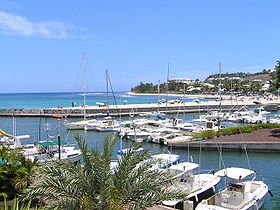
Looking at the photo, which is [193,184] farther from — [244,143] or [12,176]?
[244,143]

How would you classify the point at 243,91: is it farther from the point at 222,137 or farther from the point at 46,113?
the point at 222,137

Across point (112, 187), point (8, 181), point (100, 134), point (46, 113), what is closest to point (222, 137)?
point (100, 134)

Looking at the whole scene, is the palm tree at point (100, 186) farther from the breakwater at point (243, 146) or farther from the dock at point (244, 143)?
the breakwater at point (243, 146)

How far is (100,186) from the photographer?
30.4ft

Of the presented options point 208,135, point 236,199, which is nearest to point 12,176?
point 236,199

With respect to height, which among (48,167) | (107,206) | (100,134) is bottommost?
(100,134)

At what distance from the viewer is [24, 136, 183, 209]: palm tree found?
929 centimetres

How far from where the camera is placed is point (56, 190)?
966 centimetres

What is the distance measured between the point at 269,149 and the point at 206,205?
21.0 metres

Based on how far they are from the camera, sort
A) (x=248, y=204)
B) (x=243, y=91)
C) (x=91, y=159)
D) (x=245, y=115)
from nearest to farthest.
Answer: (x=91, y=159), (x=248, y=204), (x=245, y=115), (x=243, y=91)

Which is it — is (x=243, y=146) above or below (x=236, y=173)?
below

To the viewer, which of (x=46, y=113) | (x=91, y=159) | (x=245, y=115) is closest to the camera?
(x=91, y=159)

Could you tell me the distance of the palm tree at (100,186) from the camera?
30.5ft

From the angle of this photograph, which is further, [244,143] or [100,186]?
[244,143]
